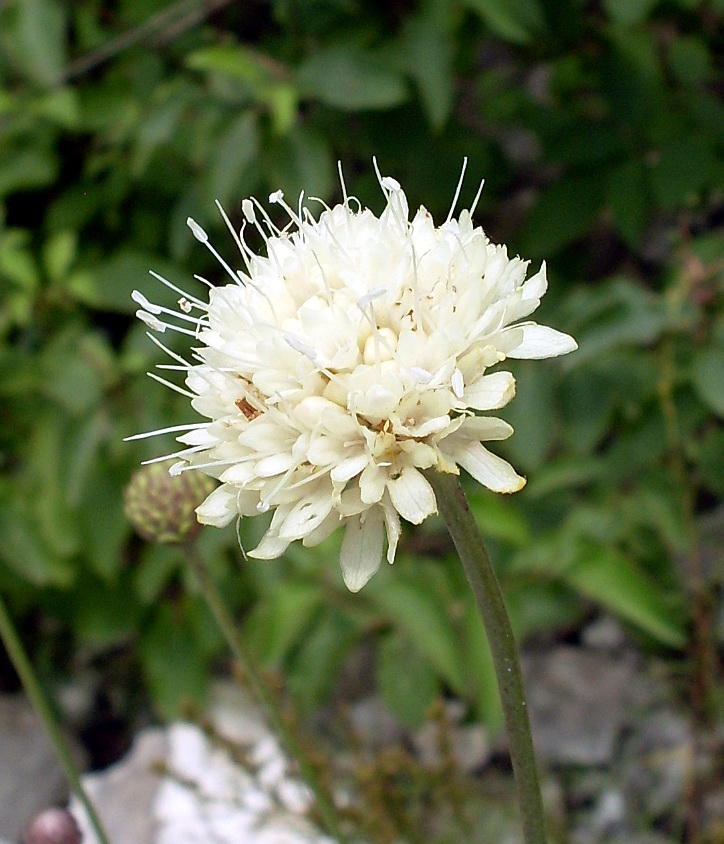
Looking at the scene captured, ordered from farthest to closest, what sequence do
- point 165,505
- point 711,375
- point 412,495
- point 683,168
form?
point 683,168 → point 711,375 → point 165,505 → point 412,495

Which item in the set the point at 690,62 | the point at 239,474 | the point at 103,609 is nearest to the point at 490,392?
the point at 239,474

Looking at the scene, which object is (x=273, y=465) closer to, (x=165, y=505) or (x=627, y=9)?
(x=165, y=505)

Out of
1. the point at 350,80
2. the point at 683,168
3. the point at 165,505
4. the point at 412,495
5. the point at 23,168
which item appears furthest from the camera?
the point at 23,168

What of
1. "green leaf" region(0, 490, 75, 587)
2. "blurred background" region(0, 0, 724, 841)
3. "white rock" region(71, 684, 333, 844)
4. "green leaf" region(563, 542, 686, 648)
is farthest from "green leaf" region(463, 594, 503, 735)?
"green leaf" region(0, 490, 75, 587)

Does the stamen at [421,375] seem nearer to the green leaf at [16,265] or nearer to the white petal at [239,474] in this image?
the white petal at [239,474]

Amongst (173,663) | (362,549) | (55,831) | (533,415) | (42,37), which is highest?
(42,37)

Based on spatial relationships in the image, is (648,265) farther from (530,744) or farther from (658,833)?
(530,744)

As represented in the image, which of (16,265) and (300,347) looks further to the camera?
(16,265)
